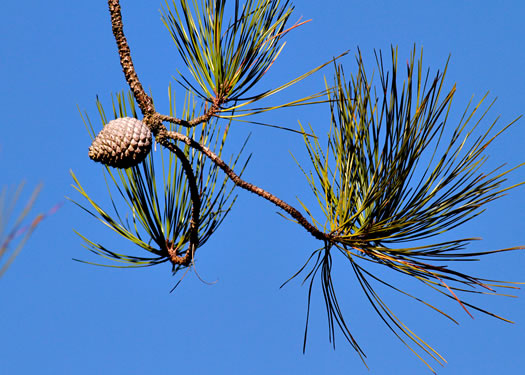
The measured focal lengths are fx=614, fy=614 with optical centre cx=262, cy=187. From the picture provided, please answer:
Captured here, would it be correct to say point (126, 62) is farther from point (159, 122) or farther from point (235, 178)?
point (235, 178)

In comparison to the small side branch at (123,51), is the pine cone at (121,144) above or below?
below

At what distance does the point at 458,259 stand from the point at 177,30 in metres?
0.63

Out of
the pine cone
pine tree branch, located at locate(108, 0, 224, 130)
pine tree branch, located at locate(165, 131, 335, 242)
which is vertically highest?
pine tree branch, located at locate(108, 0, 224, 130)

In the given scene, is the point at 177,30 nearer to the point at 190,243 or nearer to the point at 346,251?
the point at 190,243

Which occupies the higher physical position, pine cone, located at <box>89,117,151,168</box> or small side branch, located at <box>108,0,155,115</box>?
small side branch, located at <box>108,0,155,115</box>

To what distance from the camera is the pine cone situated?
0.93 metres

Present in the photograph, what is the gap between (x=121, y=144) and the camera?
928 mm

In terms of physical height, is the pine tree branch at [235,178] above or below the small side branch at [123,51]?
below

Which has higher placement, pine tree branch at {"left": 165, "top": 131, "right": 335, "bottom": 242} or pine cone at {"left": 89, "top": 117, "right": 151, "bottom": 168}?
pine tree branch at {"left": 165, "top": 131, "right": 335, "bottom": 242}

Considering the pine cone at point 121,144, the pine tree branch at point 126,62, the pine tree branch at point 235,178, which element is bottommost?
the pine cone at point 121,144

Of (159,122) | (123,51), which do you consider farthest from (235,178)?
(123,51)

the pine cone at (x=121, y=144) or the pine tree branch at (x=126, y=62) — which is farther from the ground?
the pine tree branch at (x=126, y=62)

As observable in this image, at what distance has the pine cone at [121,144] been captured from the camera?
0.93 metres

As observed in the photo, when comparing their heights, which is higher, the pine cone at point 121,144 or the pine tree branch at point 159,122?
the pine tree branch at point 159,122
